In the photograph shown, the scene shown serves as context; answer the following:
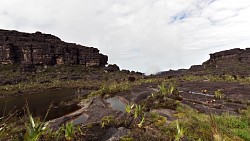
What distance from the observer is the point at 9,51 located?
109 metres

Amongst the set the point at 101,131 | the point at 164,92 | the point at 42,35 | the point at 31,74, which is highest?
the point at 42,35

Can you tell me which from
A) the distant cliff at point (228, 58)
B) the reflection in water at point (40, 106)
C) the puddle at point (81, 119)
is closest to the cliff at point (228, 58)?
the distant cliff at point (228, 58)

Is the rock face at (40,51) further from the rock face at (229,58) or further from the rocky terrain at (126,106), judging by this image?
the rock face at (229,58)

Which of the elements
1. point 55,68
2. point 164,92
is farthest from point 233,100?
point 55,68

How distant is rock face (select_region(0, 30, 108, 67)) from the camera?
110m

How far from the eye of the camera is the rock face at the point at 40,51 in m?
110

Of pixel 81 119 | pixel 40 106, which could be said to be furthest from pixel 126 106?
pixel 40 106

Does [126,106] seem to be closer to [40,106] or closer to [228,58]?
[40,106]

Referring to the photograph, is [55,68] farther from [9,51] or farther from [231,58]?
[231,58]

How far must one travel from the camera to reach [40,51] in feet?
366

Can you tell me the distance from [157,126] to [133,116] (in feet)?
9.62

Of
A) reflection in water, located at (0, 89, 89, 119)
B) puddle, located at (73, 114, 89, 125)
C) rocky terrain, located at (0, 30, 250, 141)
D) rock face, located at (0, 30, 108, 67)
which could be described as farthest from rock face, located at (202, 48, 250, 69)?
puddle, located at (73, 114, 89, 125)

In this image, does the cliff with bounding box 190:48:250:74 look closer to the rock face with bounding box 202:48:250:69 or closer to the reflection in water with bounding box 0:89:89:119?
the rock face with bounding box 202:48:250:69

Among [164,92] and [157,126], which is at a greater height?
[164,92]
